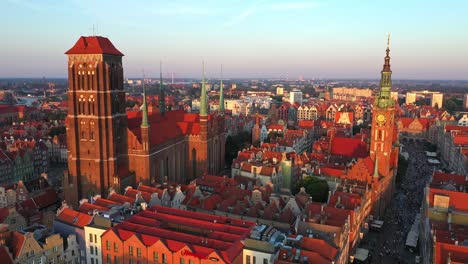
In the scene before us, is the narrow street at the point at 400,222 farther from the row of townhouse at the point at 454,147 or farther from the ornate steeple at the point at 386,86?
the ornate steeple at the point at 386,86

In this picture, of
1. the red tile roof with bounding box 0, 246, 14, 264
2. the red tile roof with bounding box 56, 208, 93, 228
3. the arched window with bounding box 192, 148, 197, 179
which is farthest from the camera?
the arched window with bounding box 192, 148, 197, 179

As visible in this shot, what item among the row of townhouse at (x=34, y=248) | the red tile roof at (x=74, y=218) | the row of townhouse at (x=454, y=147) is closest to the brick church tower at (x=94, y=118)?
the red tile roof at (x=74, y=218)

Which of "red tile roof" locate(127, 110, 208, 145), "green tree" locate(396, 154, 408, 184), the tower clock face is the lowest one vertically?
"green tree" locate(396, 154, 408, 184)

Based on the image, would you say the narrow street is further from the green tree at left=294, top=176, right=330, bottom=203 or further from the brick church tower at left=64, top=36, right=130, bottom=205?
the brick church tower at left=64, top=36, right=130, bottom=205

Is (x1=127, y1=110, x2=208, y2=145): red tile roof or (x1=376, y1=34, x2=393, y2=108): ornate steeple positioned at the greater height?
(x1=376, y1=34, x2=393, y2=108): ornate steeple

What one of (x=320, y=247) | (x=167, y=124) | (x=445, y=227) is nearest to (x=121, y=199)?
(x=167, y=124)

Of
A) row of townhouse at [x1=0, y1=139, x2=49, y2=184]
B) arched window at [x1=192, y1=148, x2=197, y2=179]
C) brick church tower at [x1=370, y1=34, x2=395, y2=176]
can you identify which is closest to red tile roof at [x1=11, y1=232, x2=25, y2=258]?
arched window at [x1=192, y1=148, x2=197, y2=179]

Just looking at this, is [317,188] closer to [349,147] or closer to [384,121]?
[384,121]

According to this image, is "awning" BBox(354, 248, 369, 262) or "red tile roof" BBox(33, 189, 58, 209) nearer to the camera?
"awning" BBox(354, 248, 369, 262)
